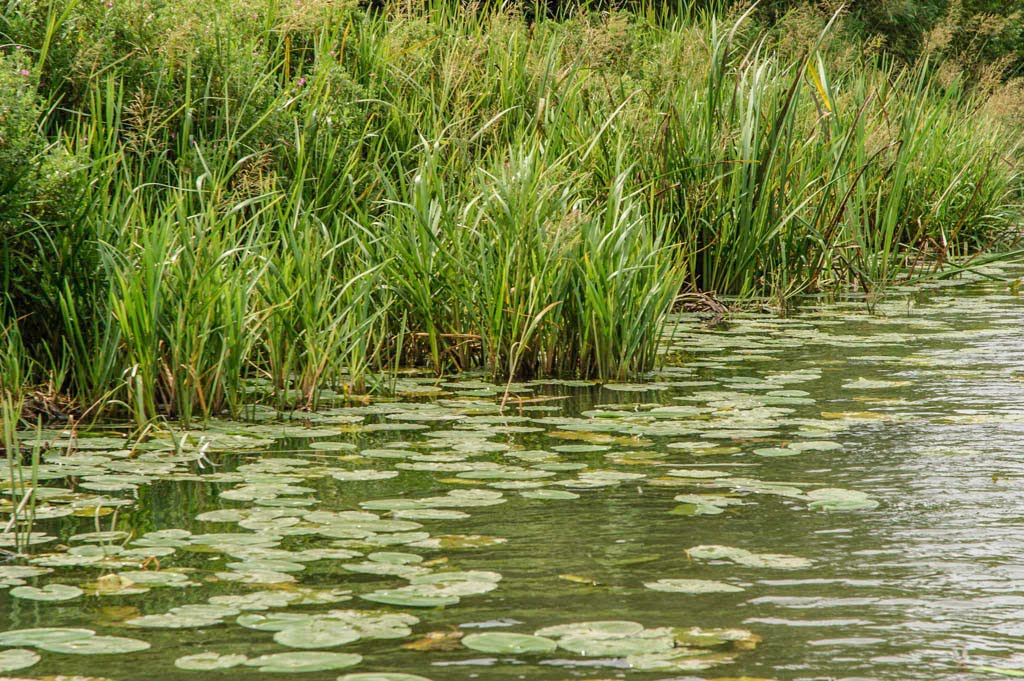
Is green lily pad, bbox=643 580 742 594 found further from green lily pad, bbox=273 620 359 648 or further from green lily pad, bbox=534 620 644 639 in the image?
green lily pad, bbox=273 620 359 648

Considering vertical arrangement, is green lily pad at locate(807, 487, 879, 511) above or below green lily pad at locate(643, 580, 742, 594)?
above

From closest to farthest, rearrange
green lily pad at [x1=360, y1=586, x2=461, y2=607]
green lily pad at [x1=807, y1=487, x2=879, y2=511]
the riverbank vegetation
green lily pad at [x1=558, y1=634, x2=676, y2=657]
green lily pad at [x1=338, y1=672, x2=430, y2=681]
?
green lily pad at [x1=338, y1=672, x2=430, y2=681], green lily pad at [x1=558, y1=634, x2=676, y2=657], green lily pad at [x1=360, y1=586, x2=461, y2=607], green lily pad at [x1=807, y1=487, x2=879, y2=511], the riverbank vegetation

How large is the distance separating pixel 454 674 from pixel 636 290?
3.71 m

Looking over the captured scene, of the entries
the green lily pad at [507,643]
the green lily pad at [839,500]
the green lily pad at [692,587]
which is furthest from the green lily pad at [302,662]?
the green lily pad at [839,500]

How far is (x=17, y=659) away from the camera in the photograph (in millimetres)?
2732

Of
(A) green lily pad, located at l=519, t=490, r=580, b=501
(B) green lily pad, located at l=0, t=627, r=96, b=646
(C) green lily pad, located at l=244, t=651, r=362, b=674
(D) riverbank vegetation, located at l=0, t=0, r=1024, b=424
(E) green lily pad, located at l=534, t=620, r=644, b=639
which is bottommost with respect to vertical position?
(E) green lily pad, located at l=534, t=620, r=644, b=639

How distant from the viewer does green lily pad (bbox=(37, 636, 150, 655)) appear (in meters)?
2.77

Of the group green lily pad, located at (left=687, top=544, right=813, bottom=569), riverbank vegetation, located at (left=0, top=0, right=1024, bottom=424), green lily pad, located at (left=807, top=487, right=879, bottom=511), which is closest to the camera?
green lily pad, located at (left=687, top=544, right=813, bottom=569)

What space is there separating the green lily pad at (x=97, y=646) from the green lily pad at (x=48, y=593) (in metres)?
0.32

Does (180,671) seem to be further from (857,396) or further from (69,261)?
(857,396)

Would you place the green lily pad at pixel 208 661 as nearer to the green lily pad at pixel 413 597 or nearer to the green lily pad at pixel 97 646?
the green lily pad at pixel 97 646

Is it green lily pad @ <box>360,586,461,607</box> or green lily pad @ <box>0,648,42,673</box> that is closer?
green lily pad @ <box>0,648,42,673</box>

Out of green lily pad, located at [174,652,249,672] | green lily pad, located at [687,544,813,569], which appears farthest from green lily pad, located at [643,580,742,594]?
green lily pad, located at [174,652,249,672]

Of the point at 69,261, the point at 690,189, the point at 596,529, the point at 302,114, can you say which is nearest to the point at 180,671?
the point at 596,529
